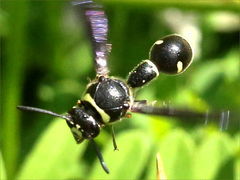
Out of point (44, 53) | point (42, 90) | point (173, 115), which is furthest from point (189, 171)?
point (44, 53)

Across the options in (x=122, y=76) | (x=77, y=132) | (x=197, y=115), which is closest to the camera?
(x=197, y=115)

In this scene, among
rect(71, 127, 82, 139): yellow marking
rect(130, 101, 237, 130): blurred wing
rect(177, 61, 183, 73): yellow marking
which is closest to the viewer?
rect(130, 101, 237, 130): blurred wing

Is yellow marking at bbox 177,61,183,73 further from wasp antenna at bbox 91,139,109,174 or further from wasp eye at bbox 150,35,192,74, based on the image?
wasp antenna at bbox 91,139,109,174

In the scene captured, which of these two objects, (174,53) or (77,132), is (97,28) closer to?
(174,53)

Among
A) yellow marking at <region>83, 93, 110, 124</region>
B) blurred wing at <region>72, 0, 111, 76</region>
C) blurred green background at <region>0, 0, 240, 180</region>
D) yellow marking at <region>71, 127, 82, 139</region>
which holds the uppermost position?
blurred wing at <region>72, 0, 111, 76</region>

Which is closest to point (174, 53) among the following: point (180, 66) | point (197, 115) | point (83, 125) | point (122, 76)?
point (180, 66)

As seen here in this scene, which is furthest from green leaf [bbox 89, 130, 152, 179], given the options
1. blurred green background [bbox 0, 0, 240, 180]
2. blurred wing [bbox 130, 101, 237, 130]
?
blurred wing [bbox 130, 101, 237, 130]
